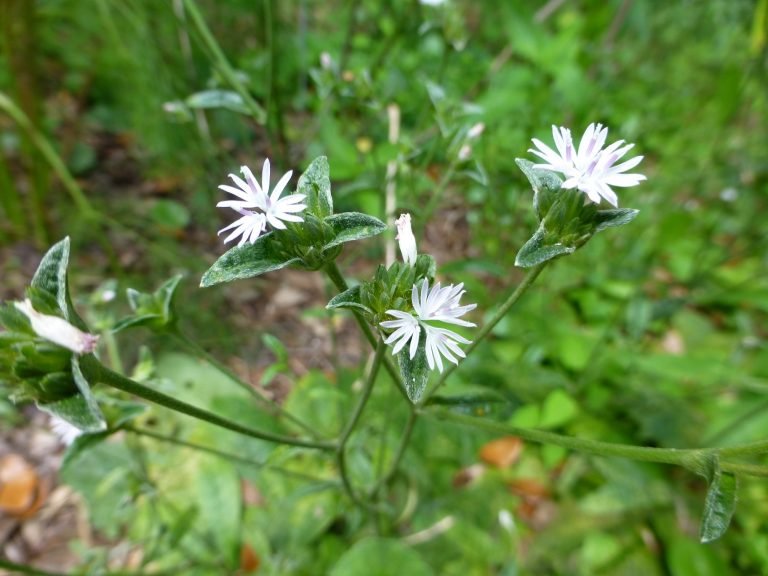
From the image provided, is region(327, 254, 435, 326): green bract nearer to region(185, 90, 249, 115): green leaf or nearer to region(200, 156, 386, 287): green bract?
region(200, 156, 386, 287): green bract

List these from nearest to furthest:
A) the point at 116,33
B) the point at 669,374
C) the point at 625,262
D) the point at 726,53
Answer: the point at 669,374, the point at 116,33, the point at 625,262, the point at 726,53

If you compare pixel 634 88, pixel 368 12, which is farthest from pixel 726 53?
pixel 368 12

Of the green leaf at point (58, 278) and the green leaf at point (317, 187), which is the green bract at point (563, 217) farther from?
the green leaf at point (58, 278)

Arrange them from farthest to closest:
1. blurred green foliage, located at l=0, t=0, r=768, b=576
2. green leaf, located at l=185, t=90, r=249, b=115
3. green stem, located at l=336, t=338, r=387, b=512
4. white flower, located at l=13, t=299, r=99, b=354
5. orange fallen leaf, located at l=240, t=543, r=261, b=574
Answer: orange fallen leaf, located at l=240, t=543, r=261, b=574
blurred green foliage, located at l=0, t=0, r=768, b=576
green leaf, located at l=185, t=90, r=249, b=115
green stem, located at l=336, t=338, r=387, b=512
white flower, located at l=13, t=299, r=99, b=354

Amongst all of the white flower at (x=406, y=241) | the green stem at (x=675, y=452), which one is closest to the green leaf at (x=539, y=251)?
the white flower at (x=406, y=241)

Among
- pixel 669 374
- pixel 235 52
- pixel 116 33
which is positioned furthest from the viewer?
pixel 235 52

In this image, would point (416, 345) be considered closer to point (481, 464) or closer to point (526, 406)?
point (526, 406)

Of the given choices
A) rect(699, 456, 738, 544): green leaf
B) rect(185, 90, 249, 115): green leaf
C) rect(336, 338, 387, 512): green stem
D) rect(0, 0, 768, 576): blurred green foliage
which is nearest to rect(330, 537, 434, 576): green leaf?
rect(0, 0, 768, 576): blurred green foliage
